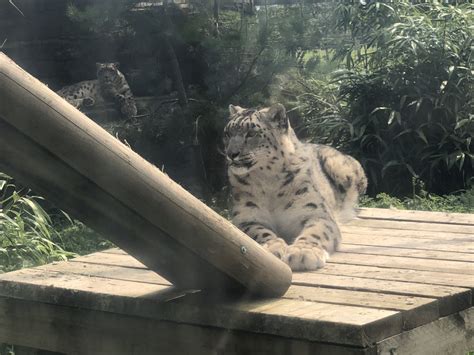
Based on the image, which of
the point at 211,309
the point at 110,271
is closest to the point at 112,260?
the point at 110,271

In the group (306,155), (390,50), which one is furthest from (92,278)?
(390,50)

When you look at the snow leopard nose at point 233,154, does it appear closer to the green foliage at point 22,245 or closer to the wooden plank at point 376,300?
the wooden plank at point 376,300

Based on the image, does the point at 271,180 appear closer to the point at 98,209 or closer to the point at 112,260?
the point at 112,260

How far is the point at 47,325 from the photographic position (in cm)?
331

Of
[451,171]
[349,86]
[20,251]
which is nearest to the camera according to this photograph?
[20,251]

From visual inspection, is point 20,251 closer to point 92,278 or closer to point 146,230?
point 92,278

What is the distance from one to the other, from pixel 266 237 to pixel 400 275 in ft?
2.33

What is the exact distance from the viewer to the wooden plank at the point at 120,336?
108 inches

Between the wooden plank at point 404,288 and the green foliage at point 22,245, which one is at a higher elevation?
the green foliage at point 22,245

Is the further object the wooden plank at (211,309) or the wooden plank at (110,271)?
the wooden plank at (110,271)

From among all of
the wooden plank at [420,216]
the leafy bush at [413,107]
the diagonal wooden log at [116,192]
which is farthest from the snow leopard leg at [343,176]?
the leafy bush at [413,107]

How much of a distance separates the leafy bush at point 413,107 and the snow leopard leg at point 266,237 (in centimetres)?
337

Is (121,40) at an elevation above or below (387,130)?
above

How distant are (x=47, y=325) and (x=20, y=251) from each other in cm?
165
